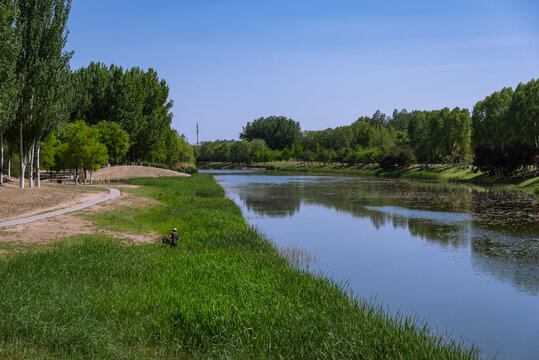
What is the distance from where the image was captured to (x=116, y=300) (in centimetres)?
920

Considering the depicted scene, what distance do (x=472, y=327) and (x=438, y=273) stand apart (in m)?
4.86

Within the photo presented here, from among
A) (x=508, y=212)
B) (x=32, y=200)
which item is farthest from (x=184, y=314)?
(x=508, y=212)

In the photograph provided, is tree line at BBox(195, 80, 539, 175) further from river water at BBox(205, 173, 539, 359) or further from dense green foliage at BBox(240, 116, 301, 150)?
dense green foliage at BBox(240, 116, 301, 150)

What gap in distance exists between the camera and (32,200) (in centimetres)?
2397

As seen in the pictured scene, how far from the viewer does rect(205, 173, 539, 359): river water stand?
425 inches

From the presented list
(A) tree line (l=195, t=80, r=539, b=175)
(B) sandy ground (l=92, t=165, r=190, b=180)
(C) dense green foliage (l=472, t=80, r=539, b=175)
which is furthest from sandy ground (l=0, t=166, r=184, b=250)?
(A) tree line (l=195, t=80, r=539, b=175)

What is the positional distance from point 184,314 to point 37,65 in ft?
84.6

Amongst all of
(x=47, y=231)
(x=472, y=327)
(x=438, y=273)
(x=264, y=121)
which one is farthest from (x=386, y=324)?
(x=264, y=121)

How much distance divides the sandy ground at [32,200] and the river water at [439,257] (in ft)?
36.9

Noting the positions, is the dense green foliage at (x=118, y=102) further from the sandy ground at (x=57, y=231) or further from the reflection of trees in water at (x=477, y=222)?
the sandy ground at (x=57, y=231)

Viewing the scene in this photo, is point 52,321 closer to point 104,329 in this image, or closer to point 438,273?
point 104,329

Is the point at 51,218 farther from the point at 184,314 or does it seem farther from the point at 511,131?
the point at 511,131

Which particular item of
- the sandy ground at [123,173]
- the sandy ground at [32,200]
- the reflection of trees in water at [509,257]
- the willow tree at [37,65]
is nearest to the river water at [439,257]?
the reflection of trees in water at [509,257]

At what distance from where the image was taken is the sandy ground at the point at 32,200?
2088cm
